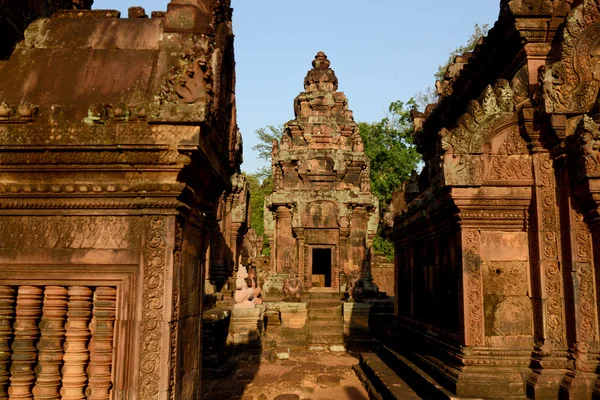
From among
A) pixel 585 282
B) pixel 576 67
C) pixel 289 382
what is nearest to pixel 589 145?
pixel 576 67

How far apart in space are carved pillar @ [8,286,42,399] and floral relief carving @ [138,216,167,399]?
0.78 meters

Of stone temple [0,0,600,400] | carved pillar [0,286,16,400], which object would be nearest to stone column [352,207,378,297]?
stone temple [0,0,600,400]

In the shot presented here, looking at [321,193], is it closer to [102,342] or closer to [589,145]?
[589,145]

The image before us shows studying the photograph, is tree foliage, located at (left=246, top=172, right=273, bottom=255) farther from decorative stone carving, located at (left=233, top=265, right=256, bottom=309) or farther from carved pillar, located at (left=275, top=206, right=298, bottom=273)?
A: decorative stone carving, located at (left=233, top=265, right=256, bottom=309)

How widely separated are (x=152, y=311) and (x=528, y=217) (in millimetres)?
5008

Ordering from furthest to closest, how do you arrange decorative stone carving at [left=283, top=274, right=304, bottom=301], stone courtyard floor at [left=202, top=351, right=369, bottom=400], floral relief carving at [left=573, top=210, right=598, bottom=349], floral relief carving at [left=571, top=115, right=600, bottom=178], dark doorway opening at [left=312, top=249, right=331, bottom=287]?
1. dark doorway opening at [left=312, top=249, right=331, bottom=287]
2. decorative stone carving at [left=283, top=274, right=304, bottom=301]
3. stone courtyard floor at [left=202, top=351, right=369, bottom=400]
4. floral relief carving at [left=573, top=210, right=598, bottom=349]
5. floral relief carving at [left=571, top=115, right=600, bottom=178]

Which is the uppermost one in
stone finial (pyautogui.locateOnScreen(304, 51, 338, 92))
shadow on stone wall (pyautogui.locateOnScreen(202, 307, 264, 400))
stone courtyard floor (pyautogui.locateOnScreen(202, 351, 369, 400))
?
stone finial (pyautogui.locateOnScreen(304, 51, 338, 92))

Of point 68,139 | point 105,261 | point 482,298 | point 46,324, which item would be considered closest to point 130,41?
point 68,139

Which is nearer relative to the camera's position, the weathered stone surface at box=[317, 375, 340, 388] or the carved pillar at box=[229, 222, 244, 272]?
the weathered stone surface at box=[317, 375, 340, 388]

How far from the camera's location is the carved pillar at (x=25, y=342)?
327 centimetres

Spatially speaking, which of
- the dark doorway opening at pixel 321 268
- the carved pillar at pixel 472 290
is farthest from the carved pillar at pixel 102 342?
the dark doorway opening at pixel 321 268

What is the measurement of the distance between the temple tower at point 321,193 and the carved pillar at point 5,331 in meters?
17.8

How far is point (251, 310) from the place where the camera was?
44.0 feet

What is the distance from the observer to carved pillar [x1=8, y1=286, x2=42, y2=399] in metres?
3.27
